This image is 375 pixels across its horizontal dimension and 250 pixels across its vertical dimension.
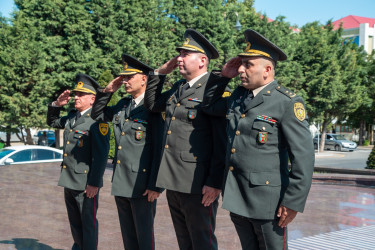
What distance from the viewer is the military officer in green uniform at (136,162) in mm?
4223

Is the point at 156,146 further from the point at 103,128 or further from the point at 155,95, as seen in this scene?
the point at 103,128

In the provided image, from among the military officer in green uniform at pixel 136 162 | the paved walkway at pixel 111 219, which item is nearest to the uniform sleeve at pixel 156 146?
the military officer in green uniform at pixel 136 162

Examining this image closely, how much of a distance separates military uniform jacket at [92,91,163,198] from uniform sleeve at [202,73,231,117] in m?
0.85

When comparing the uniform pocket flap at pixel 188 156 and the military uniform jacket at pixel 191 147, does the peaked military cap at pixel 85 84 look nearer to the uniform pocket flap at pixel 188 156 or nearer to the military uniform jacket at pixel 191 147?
the military uniform jacket at pixel 191 147

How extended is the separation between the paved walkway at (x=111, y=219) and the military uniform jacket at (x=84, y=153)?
136cm

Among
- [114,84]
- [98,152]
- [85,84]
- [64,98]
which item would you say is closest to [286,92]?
[114,84]

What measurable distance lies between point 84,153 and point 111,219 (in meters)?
2.92

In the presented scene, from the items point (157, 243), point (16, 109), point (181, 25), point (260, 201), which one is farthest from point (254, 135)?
point (181, 25)

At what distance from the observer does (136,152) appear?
169 inches

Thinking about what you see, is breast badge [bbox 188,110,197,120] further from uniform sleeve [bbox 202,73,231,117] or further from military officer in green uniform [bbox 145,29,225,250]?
uniform sleeve [bbox 202,73,231,117]

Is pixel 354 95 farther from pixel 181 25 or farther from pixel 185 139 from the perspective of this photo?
pixel 185 139

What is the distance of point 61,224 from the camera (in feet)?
23.8

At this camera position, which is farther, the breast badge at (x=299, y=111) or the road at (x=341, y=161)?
the road at (x=341, y=161)

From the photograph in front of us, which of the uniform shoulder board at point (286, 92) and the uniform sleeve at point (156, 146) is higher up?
the uniform shoulder board at point (286, 92)
